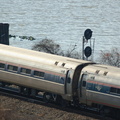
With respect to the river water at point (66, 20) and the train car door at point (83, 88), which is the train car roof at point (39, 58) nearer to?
the train car door at point (83, 88)

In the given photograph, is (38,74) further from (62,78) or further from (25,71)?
(62,78)

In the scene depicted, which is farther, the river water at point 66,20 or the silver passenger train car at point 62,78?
the river water at point 66,20

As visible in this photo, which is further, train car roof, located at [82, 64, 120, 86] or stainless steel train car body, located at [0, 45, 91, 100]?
stainless steel train car body, located at [0, 45, 91, 100]

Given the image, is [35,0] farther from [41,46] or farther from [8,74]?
[8,74]

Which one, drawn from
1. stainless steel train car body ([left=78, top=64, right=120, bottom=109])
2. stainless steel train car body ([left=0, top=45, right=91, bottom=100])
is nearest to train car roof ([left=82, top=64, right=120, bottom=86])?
stainless steel train car body ([left=78, top=64, right=120, bottom=109])

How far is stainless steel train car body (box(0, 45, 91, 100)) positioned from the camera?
76.7 ft

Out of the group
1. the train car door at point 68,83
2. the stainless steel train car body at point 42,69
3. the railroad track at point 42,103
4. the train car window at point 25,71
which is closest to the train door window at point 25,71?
the train car window at point 25,71

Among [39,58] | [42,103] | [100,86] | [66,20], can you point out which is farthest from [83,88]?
[66,20]

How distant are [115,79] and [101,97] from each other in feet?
4.72

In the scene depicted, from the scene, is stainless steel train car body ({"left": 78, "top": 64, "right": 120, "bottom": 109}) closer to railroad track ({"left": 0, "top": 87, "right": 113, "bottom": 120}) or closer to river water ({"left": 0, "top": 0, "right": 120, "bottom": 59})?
railroad track ({"left": 0, "top": 87, "right": 113, "bottom": 120})

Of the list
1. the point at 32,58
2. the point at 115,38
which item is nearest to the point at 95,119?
the point at 32,58

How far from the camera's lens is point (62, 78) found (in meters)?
23.5

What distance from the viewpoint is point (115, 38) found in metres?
78.4

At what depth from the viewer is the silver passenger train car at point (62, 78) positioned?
22109mm
